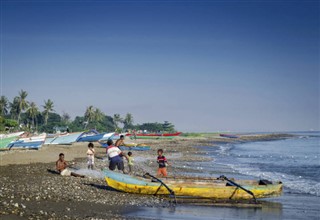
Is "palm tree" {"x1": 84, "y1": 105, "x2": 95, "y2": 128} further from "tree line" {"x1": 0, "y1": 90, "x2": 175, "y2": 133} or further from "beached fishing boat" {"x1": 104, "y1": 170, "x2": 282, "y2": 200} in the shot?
"beached fishing boat" {"x1": 104, "y1": 170, "x2": 282, "y2": 200}

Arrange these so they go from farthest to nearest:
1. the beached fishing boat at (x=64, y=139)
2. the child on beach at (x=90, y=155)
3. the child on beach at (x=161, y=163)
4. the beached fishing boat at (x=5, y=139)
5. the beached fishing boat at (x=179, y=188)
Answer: the beached fishing boat at (x=64, y=139), the beached fishing boat at (x=5, y=139), the child on beach at (x=90, y=155), the child on beach at (x=161, y=163), the beached fishing boat at (x=179, y=188)

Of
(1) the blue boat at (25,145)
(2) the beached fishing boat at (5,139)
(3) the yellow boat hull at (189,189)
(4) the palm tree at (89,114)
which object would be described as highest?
(4) the palm tree at (89,114)

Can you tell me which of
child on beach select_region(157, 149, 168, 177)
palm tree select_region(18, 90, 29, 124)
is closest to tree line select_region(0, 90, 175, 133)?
palm tree select_region(18, 90, 29, 124)

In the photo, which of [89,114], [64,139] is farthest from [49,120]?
[64,139]

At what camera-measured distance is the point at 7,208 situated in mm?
9852

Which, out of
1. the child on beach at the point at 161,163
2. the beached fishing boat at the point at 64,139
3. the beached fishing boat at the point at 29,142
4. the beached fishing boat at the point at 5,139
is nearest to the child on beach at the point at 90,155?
the child on beach at the point at 161,163

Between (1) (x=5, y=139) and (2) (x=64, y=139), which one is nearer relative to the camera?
(1) (x=5, y=139)

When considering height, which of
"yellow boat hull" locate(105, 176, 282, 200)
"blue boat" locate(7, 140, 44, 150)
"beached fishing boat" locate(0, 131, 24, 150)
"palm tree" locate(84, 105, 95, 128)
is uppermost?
"palm tree" locate(84, 105, 95, 128)

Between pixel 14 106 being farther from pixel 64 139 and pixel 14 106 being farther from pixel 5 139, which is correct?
pixel 5 139

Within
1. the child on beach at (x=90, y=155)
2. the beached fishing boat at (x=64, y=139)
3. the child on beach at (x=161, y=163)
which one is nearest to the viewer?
the child on beach at (x=161, y=163)

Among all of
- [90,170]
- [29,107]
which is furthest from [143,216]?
[29,107]

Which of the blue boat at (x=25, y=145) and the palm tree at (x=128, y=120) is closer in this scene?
the blue boat at (x=25, y=145)

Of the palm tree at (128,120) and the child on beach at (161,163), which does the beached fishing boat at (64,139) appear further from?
the palm tree at (128,120)

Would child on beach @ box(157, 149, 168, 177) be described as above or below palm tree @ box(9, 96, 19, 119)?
below
